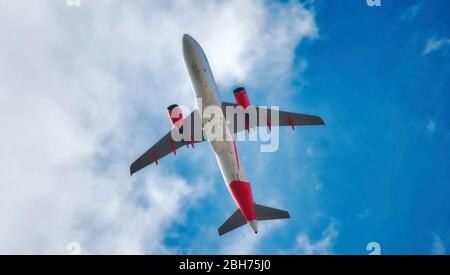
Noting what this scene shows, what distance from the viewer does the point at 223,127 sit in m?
39.0

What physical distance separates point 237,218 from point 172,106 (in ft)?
40.3

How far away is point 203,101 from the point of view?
38125mm

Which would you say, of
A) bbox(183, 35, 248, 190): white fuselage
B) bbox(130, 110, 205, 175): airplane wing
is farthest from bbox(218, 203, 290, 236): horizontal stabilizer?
bbox(130, 110, 205, 175): airplane wing

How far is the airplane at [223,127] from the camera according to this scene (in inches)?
1495

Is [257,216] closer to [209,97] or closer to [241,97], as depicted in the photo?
[241,97]

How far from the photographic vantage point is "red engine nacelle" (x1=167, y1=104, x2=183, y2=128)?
4262 cm

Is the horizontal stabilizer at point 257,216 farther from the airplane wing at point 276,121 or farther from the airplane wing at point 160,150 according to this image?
the airplane wing at point 160,150

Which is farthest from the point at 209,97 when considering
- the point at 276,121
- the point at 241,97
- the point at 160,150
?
the point at 160,150

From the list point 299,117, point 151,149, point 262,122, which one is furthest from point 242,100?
point 151,149

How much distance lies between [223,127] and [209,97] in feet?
9.50

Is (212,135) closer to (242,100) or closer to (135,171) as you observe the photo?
(242,100)

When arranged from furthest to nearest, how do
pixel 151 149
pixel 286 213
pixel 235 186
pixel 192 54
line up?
pixel 151 149 → pixel 286 213 → pixel 235 186 → pixel 192 54

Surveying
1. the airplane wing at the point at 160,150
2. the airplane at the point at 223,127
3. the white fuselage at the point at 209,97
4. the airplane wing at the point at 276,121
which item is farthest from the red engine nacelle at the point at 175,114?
A: the airplane wing at the point at 276,121

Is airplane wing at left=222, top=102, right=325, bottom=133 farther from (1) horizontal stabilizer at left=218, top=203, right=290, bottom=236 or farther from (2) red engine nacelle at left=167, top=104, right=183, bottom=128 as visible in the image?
(1) horizontal stabilizer at left=218, top=203, right=290, bottom=236
